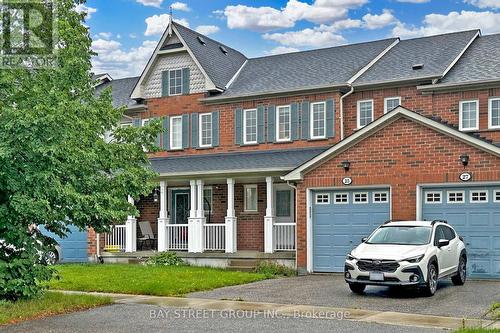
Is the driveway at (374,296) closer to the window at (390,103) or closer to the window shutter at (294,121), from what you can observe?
the window at (390,103)

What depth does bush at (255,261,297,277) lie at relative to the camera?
20.9 m

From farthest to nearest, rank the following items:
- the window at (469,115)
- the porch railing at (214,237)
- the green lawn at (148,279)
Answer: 1. the porch railing at (214,237)
2. the window at (469,115)
3. the green lawn at (148,279)

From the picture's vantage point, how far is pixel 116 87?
32.6 m

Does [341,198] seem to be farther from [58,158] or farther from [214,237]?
[58,158]

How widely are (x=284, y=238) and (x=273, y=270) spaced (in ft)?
7.29

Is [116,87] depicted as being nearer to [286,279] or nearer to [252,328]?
[286,279]

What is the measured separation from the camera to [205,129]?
27.4 m

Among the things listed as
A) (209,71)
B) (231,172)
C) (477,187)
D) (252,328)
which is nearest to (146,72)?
(209,71)

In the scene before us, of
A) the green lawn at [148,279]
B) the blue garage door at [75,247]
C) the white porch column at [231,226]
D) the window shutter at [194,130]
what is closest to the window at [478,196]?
the green lawn at [148,279]

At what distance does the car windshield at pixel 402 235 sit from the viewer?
51.4 ft

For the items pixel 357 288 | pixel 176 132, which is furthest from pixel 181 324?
pixel 176 132

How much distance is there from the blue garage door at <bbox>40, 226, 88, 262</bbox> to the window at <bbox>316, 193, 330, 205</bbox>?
32.5ft

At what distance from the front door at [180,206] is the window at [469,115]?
35.3 feet

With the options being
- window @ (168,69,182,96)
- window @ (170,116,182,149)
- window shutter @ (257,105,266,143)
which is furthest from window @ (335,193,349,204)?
window @ (168,69,182,96)
